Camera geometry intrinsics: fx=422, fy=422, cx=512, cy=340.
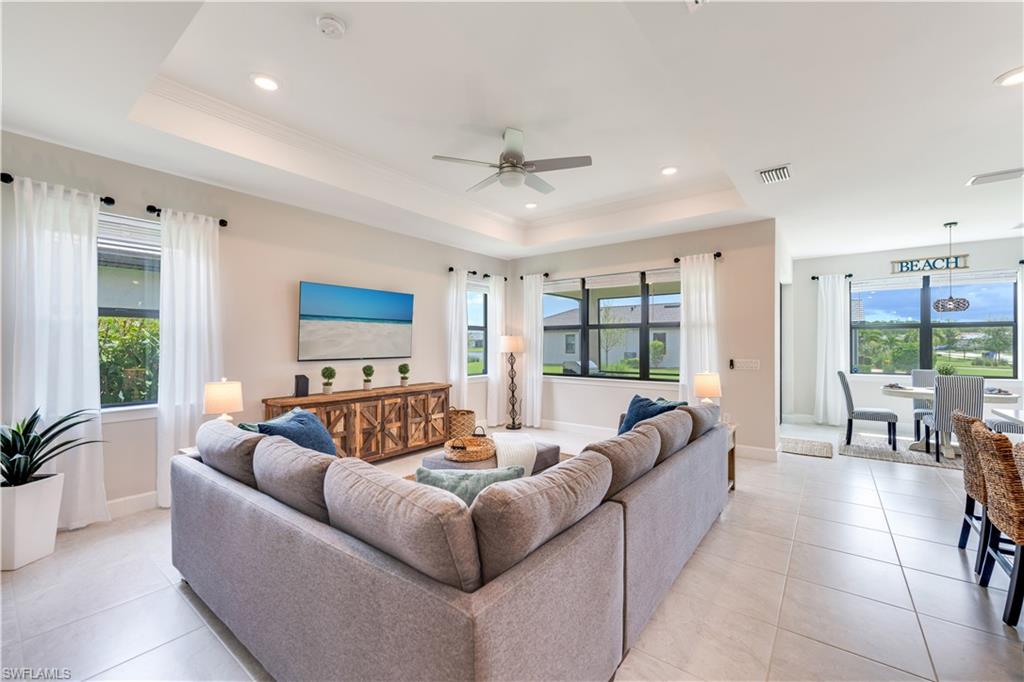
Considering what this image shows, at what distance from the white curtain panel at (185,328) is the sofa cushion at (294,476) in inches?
91.9

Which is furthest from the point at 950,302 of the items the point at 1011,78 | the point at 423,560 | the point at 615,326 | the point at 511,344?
the point at 423,560

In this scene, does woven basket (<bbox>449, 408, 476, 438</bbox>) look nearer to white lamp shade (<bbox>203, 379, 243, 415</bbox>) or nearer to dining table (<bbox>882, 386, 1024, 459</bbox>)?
white lamp shade (<bbox>203, 379, 243, 415</bbox>)

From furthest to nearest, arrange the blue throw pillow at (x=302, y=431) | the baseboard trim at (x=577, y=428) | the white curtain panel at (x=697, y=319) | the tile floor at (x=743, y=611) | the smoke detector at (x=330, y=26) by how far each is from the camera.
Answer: the baseboard trim at (x=577, y=428), the white curtain panel at (x=697, y=319), the blue throw pillow at (x=302, y=431), the smoke detector at (x=330, y=26), the tile floor at (x=743, y=611)

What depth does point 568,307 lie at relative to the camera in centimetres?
672

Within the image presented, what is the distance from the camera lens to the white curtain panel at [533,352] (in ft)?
21.9

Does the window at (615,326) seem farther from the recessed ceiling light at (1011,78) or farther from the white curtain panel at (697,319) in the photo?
the recessed ceiling light at (1011,78)

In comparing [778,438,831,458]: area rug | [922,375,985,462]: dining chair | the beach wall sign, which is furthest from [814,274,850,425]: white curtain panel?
[922,375,985,462]: dining chair

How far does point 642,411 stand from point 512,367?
11.6ft

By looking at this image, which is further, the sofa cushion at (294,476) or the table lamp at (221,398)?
the table lamp at (221,398)

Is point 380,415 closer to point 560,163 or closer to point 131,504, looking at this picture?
point 131,504

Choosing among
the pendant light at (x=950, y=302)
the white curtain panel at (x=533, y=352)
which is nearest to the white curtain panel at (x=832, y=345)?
the pendant light at (x=950, y=302)

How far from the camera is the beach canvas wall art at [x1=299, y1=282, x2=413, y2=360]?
14.7ft

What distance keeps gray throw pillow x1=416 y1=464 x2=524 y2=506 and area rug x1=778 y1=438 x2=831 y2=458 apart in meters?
4.94

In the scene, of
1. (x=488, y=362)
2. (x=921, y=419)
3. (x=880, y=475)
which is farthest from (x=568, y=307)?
(x=921, y=419)
